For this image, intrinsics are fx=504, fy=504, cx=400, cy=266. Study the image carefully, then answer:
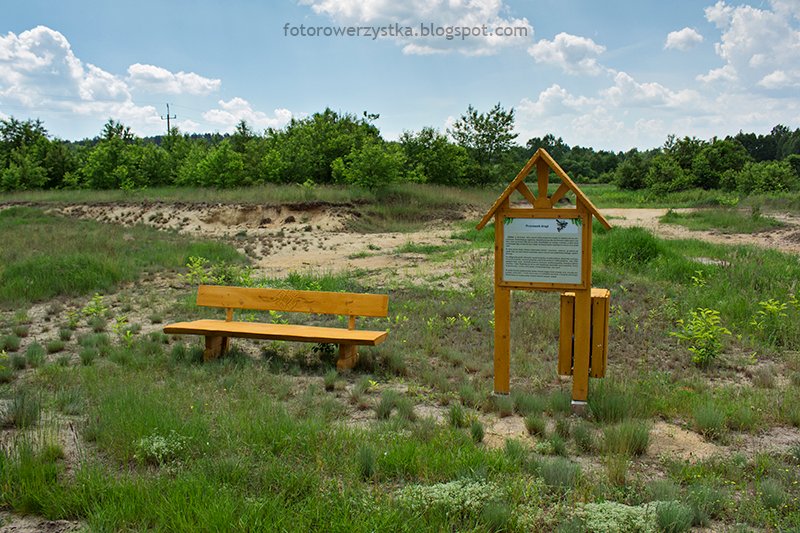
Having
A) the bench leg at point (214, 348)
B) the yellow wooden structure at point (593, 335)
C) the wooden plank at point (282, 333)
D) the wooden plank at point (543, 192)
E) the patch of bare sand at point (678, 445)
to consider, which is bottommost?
the patch of bare sand at point (678, 445)

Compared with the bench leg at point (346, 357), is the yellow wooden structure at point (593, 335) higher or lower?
higher

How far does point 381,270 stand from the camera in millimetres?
12188

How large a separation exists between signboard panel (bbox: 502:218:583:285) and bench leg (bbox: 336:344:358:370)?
6.89 feet

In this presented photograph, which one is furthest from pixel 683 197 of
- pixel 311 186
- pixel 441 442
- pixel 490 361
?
pixel 441 442

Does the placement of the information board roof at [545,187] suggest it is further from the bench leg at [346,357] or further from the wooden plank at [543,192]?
the bench leg at [346,357]

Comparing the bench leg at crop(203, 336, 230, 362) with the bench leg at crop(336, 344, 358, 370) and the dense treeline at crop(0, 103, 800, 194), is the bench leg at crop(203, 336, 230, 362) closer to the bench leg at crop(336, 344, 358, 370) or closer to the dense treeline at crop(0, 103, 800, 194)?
A: the bench leg at crop(336, 344, 358, 370)

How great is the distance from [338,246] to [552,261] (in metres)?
13.8

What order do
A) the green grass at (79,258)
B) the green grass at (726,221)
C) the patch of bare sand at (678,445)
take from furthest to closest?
1. the green grass at (726,221)
2. the green grass at (79,258)
3. the patch of bare sand at (678,445)

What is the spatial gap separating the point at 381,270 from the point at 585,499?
9455mm

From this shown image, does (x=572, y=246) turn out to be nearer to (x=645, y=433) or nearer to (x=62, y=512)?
(x=645, y=433)

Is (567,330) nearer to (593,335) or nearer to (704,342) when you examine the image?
(593,335)

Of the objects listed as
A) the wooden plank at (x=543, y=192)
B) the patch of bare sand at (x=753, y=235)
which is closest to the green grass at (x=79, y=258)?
the wooden plank at (x=543, y=192)

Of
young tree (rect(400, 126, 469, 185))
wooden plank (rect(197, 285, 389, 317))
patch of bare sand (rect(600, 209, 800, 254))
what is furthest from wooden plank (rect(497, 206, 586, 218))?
young tree (rect(400, 126, 469, 185))

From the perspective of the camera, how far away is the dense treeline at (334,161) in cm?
3048
